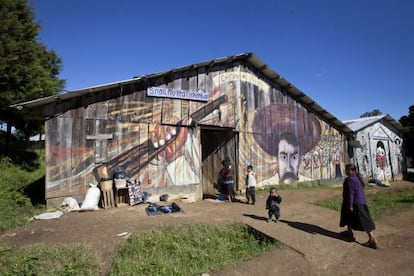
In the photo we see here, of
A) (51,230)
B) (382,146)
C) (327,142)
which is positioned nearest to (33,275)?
(51,230)

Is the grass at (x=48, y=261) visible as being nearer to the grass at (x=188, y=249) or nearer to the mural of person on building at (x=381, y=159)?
the grass at (x=188, y=249)

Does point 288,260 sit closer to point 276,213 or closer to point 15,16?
point 276,213

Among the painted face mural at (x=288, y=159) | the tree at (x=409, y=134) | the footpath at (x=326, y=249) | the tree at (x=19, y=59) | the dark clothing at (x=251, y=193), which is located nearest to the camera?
the footpath at (x=326, y=249)

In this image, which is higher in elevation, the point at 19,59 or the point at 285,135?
the point at 19,59

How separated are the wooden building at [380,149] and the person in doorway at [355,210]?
12.6 meters

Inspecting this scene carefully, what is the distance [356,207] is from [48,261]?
20.2 ft

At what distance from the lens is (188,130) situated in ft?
35.8

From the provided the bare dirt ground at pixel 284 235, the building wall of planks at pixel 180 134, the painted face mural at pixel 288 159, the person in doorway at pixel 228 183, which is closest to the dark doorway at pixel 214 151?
the building wall of planks at pixel 180 134

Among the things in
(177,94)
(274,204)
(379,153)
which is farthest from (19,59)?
(379,153)

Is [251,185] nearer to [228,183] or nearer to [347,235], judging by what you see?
[228,183]

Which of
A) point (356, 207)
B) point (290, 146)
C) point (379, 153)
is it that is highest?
point (290, 146)

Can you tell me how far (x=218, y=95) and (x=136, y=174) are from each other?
5.13 meters

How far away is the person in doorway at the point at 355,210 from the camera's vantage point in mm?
5516

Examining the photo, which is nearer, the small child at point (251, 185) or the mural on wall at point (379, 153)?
the small child at point (251, 185)
